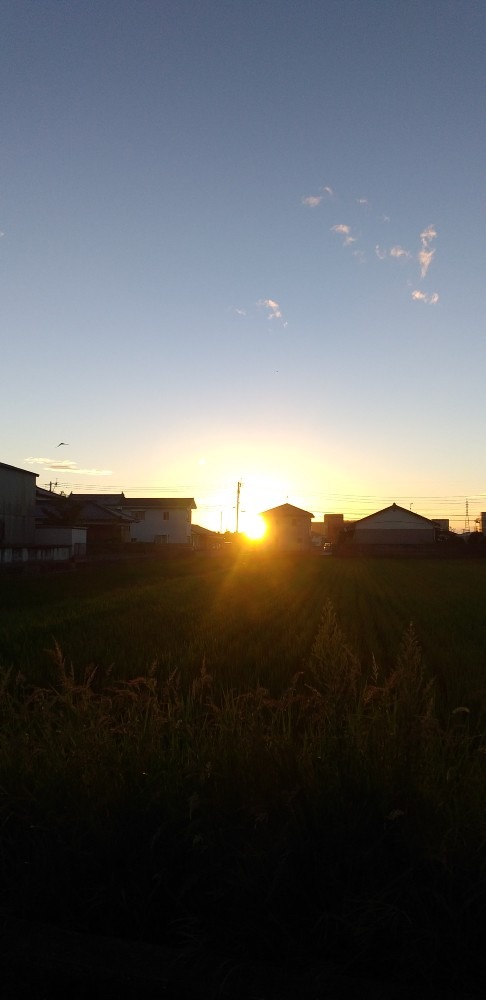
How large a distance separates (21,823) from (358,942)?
144 cm

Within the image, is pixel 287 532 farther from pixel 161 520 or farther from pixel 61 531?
pixel 61 531

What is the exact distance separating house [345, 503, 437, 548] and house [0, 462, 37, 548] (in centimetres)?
3366

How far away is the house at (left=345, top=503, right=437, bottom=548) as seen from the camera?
62.0m

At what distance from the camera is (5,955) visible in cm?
224

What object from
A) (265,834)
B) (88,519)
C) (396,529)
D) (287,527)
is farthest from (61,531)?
(287,527)

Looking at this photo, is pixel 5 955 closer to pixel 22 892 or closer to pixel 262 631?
pixel 22 892

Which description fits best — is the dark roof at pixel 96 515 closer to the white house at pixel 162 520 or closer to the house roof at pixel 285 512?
the white house at pixel 162 520

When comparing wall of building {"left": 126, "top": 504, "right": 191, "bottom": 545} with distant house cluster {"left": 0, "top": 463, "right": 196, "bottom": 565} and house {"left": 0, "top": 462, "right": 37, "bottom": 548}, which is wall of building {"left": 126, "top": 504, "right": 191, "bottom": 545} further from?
house {"left": 0, "top": 462, "right": 37, "bottom": 548}

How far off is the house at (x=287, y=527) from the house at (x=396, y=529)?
1103cm

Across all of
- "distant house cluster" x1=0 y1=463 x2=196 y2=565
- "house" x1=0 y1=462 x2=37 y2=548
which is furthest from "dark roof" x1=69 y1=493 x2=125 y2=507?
"house" x1=0 y1=462 x2=37 y2=548

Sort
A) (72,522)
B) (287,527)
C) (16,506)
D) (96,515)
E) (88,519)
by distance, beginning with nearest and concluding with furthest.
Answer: (16,506), (72,522), (88,519), (96,515), (287,527)

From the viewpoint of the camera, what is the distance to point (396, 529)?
6241 centimetres

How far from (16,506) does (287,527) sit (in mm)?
44157

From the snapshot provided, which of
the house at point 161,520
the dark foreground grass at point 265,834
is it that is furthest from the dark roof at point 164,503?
the dark foreground grass at point 265,834
